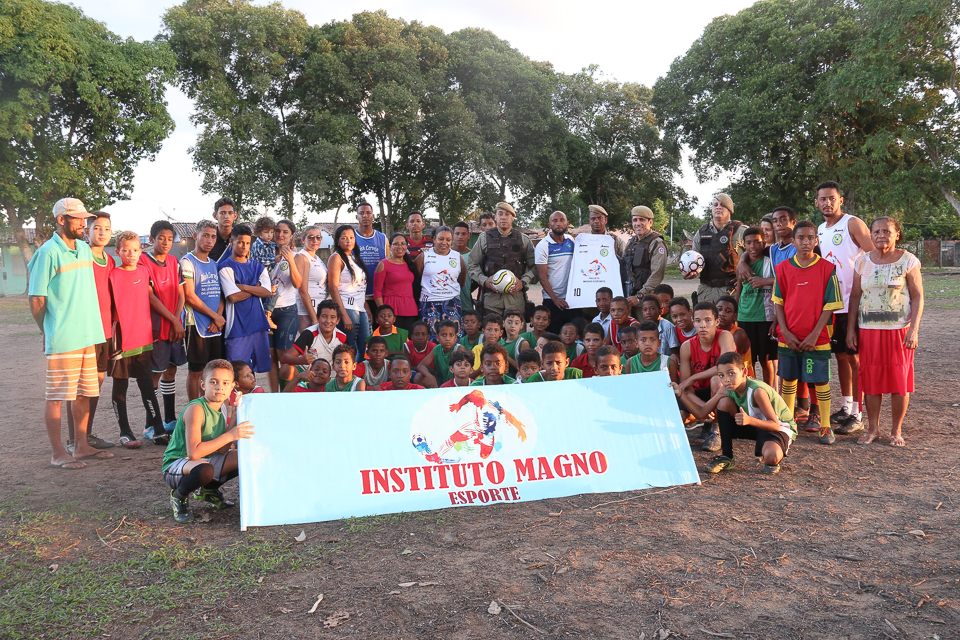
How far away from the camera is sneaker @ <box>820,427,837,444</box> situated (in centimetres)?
550

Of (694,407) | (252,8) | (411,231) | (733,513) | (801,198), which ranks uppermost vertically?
(252,8)

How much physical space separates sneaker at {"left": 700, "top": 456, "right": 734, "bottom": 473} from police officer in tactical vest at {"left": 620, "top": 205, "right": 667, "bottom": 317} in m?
2.48

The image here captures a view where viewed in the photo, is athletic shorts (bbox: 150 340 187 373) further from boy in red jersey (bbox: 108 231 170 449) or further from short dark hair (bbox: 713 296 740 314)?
short dark hair (bbox: 713 296 740 314)

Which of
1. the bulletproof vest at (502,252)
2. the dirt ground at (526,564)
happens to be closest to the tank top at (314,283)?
the bulletproof vest at (502,252)

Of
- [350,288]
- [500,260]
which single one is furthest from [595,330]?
[350,288]

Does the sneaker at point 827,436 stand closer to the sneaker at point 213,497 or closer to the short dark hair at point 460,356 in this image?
the short dark hair at point 460,356

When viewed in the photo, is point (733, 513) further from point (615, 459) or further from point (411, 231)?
point (411, 231)

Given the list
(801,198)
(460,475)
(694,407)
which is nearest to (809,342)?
(694,407)

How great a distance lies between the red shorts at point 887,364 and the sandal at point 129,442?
248 inches

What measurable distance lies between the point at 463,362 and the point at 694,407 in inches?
77.5

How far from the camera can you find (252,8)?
79.9ft

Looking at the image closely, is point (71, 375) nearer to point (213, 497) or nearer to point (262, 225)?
point (213, 497)

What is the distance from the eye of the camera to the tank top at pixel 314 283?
6879 mm

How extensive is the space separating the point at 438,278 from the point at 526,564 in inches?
174
